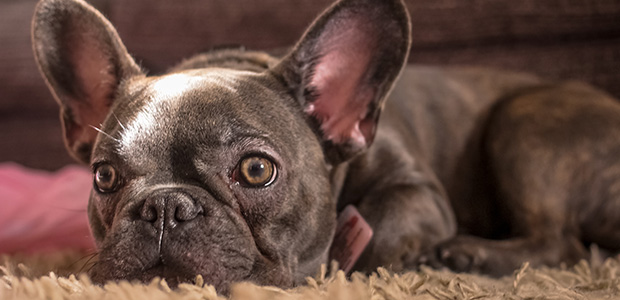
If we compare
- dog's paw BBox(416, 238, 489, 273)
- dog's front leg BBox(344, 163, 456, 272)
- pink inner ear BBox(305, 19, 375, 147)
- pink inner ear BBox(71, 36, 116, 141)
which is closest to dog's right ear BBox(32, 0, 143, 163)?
pink inner ear BBox(71, 36, 116, 141)

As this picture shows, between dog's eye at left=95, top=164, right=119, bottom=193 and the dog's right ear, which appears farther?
the dog's right ear

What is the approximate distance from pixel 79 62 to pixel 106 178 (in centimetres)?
42

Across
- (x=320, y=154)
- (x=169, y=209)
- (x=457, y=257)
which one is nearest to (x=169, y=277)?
(x=169, y=209)

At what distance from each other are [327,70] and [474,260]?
64 cm

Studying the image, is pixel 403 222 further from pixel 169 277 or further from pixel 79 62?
pixel 79 62

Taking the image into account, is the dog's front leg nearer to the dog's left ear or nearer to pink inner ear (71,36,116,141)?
the dog's left ear

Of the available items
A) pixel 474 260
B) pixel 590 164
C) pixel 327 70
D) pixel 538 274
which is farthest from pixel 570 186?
pixel 327 70

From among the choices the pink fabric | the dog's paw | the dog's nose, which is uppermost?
the dog's nose

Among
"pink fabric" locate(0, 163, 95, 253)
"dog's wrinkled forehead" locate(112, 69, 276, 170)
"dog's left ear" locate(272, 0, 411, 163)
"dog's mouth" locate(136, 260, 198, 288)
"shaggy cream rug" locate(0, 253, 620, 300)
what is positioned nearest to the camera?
"shaggy cream rug" locate(0, 253, 620, 300)

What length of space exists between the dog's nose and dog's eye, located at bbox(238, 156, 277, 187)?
0.51 feet

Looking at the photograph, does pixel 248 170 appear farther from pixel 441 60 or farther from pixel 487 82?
pixel 441 60

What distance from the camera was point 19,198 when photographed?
88.1 inches

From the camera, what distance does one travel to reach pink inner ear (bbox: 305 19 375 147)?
1.37 m

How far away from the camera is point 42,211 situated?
2.10 meters
